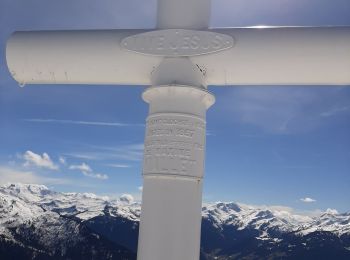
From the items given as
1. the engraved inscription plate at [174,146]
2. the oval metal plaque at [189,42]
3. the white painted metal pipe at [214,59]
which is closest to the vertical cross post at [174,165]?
the engraved inscription plate at [174,146]

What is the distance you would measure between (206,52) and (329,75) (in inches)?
58.9

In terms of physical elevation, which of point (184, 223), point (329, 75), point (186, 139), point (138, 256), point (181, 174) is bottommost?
point (138, 256)

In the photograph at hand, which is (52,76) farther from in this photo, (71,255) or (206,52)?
(71,255)

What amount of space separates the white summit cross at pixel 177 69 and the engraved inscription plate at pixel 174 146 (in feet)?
0.04

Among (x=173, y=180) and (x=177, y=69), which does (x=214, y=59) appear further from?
(x=173, y=180)

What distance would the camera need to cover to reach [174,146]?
4.15 meters

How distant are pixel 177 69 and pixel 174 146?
947 millimetres

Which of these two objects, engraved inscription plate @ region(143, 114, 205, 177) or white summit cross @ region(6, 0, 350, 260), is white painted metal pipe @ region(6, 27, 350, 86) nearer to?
white summit cross @ region(6, 0, 350, 260)

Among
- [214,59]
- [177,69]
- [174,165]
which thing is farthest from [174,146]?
[214,59]

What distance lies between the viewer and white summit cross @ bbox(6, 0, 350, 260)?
13.6 ft

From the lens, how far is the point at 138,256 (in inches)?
169

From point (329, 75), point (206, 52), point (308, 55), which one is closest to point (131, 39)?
point (206, 52)

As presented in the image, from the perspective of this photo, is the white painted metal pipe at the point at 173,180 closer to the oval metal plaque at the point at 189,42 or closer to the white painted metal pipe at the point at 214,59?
the oval metal plaque at the point at 189,42

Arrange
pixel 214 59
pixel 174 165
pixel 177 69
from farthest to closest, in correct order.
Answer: pixel 214 59, pixel 177 69, pixel 174 165
